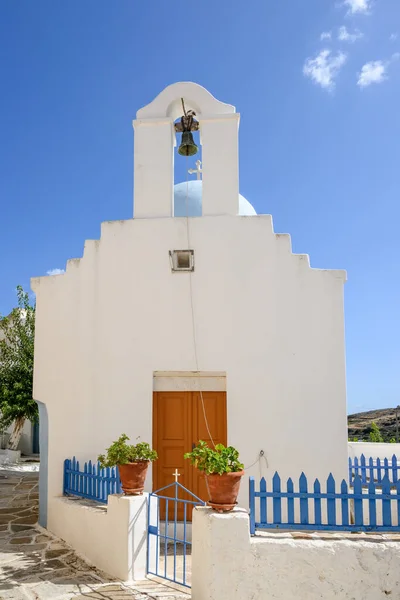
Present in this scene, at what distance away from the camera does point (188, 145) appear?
8.69 meters

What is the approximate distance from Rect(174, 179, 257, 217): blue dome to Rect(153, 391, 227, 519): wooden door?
3.51 m

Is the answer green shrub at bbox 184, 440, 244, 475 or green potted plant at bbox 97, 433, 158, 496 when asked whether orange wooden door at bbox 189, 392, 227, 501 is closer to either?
green potted plant at bbox 97, 433, 158, 496

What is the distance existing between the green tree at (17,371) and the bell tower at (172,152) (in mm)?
9908

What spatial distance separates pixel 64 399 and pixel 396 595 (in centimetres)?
546

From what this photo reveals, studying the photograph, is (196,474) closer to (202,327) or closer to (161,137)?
(202,327)

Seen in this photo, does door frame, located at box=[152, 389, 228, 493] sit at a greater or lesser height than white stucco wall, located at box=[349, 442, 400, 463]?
greater

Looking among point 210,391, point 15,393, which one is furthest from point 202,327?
point 15,393

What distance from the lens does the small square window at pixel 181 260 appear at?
805cm

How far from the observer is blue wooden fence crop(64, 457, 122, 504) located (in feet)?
22.8

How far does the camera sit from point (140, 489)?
6043 millimetres

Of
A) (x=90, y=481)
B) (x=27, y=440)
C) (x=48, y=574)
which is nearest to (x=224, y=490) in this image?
(x=48, y=574)

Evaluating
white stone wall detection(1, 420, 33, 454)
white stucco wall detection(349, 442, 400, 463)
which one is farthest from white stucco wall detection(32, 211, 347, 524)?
white stone wall detection(1, 420, 33, 454)

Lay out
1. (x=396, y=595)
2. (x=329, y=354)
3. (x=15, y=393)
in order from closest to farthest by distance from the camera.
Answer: (x=396, y=595)
(x=329, y=354)
(x=15, y=393)

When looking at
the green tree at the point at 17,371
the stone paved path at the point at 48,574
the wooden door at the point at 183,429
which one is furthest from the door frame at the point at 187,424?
the green tree at the point at 17,371
